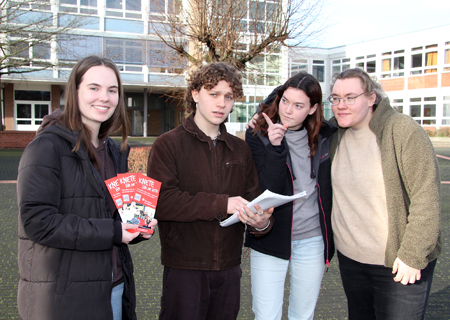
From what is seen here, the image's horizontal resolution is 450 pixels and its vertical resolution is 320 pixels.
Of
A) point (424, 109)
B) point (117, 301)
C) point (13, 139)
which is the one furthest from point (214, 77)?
point (424, 109)

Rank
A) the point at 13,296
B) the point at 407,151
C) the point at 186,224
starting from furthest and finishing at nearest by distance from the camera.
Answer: the point at 13,296 → the point at 186,224 → the point at 407,151

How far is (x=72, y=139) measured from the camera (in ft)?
6.39

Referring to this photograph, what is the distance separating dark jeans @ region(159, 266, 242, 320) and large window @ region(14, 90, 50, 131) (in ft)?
95.8

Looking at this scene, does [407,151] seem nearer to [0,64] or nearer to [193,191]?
[193,191]

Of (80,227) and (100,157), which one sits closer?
(80,227)

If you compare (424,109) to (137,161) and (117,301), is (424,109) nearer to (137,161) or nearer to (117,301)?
(137,161)

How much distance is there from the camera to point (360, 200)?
2.46 m

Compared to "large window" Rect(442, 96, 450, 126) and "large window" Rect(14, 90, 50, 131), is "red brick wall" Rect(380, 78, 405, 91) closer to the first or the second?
"large window" Rect(442, 96, 450, 126)

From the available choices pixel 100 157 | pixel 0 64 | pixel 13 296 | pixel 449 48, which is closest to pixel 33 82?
pixel 0 64

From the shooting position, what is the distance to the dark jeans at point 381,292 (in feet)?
7.44

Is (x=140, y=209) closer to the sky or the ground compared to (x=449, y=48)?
closer to the ground

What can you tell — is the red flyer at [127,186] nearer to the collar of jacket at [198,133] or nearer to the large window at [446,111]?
the collar of jacket at [198,133]

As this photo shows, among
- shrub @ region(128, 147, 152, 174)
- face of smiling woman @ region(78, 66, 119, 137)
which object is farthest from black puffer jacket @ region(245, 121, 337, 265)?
shrub @ region(128, 147, 152, 174)

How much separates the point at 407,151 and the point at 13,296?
399 cm
